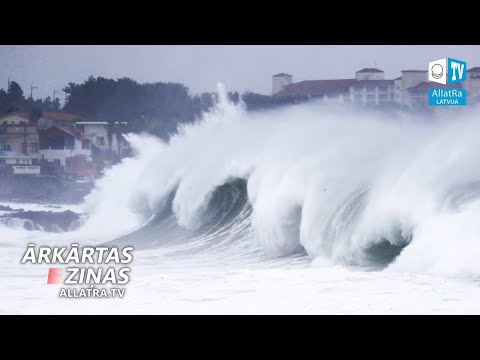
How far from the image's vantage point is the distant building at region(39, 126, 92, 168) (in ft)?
25.0

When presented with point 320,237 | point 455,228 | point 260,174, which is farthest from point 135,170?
point 455,228

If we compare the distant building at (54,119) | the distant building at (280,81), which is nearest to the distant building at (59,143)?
the distant building at (54,119)

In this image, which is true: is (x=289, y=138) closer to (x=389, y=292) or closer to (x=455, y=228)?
(x=455, y=228)

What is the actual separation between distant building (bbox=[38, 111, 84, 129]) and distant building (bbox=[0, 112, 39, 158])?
9cm

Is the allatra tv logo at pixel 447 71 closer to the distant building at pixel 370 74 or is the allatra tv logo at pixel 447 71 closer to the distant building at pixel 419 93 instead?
the distant building at pixel 419 93

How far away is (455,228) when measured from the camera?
6.09 meters

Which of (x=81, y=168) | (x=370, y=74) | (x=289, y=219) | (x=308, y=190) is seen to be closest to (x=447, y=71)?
(x=370, y=74)

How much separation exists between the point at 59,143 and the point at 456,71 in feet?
10.5

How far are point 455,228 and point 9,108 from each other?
3507 mm

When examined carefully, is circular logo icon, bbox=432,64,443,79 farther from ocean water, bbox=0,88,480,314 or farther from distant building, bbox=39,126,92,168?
distant building, bbox=39,126,92,168

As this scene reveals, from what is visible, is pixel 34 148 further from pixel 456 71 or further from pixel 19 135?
pixel 456 71

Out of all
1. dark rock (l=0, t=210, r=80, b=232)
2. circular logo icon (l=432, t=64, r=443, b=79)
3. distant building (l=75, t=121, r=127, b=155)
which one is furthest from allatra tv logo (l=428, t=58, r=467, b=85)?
dark rock (l=0, t=210, r=80, b=232)

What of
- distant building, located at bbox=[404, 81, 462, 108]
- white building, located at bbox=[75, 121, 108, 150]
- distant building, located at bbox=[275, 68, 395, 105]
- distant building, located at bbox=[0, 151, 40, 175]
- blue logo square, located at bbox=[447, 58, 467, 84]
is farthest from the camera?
white building, located at bbox=[75, 121, 108, 150]

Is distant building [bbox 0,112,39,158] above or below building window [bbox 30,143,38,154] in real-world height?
above
